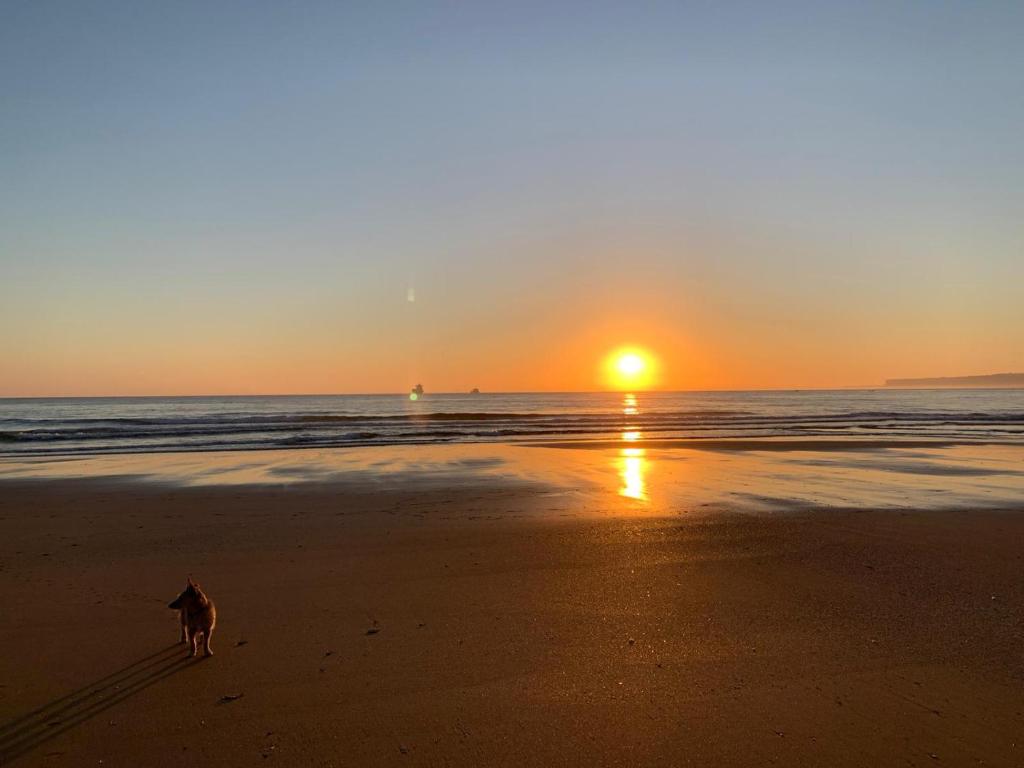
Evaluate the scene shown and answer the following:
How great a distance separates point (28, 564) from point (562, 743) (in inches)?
308

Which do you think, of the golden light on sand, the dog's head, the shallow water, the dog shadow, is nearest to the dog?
the dog's head

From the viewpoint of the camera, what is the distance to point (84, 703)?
4.68 m

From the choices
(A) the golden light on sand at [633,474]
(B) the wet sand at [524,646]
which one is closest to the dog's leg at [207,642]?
(B) the wet sand at [524,646]

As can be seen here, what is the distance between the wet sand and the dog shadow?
0.07 feet

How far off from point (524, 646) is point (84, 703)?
129 inches

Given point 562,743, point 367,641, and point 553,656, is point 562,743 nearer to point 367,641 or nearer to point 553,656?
point 553,656

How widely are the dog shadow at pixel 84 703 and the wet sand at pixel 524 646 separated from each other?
2cm

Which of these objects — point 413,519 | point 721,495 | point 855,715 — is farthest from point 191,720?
point 721,495

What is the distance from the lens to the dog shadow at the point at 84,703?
165 inches

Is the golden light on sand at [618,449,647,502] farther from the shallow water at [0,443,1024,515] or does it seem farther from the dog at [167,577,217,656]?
the dog at [167,577,217,656]

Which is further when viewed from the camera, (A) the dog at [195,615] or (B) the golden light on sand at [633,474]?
(B) the golden light on sand at [633,474]

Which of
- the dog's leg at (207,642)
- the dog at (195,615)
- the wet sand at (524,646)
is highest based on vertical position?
the dog at (195,615)

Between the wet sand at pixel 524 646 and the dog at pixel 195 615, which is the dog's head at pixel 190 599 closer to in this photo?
the dog at pixel 195 615

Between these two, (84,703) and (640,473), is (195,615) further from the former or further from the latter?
(640,473)
